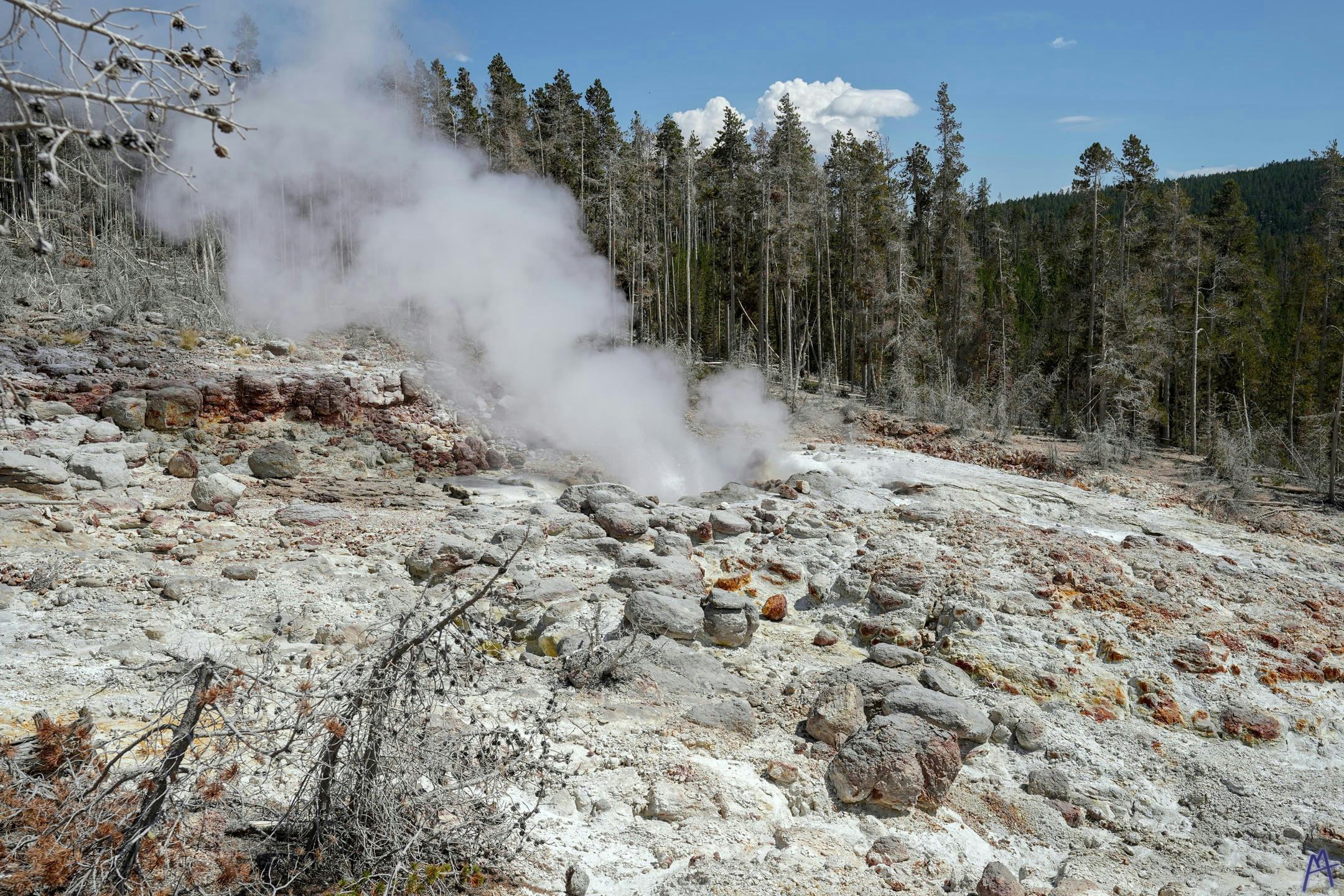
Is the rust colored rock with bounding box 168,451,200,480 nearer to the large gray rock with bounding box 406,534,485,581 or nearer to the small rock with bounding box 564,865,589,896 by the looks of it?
the large gray rock with bounding box 406,534,485,581

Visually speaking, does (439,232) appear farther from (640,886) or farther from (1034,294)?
(1034,294)

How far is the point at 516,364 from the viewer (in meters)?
16.0

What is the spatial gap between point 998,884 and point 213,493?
8236 millimetres

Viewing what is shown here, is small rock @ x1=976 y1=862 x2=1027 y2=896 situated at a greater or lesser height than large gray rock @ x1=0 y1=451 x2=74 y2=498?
lesser

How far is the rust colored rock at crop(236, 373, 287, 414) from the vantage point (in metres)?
10.8

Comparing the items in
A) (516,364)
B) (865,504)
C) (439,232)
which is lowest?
(865,504)

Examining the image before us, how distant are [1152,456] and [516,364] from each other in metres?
16.2

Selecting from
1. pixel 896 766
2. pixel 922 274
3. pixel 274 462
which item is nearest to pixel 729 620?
pixel 896 766

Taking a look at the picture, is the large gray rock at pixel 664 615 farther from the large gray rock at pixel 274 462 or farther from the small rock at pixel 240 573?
the large gray rock at pixel 274 462

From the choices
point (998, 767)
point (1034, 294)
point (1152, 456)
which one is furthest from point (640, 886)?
point (1034, 294)

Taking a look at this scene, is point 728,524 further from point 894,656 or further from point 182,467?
point 182,467

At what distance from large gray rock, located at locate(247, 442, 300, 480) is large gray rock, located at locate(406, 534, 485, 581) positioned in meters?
3.57

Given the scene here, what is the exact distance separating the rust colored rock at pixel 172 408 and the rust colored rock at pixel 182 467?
121cm

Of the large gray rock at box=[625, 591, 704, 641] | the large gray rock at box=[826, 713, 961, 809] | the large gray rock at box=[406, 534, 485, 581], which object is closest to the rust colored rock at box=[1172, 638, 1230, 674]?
the large gray rock at box=[826, 713, 961, 809]
